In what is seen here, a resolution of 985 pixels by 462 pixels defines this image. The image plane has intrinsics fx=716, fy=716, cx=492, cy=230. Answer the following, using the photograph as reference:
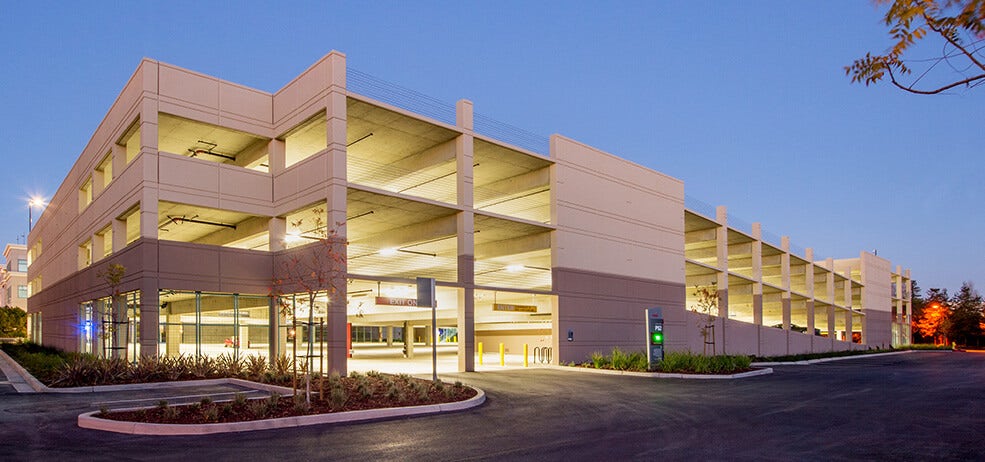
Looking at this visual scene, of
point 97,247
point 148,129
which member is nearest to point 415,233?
point 148,129

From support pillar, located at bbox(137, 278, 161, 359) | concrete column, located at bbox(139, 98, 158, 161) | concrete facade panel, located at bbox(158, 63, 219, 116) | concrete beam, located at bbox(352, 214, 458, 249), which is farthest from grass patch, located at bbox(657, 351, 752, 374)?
concrete column, located at bbox(139, 98, 158, 161)

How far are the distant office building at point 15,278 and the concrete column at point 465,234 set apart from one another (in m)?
93.0

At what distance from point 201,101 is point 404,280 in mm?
10908

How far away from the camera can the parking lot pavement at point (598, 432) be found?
430 inches

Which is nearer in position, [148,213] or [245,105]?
[148,213]

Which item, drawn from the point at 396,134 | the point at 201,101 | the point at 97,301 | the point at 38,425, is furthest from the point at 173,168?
the point at 38,425

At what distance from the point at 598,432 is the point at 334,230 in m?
11.5

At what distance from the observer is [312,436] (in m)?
12.7

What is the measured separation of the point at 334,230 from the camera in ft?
71.0

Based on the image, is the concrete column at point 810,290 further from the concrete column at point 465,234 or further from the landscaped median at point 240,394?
the landscaped median at point 240,394

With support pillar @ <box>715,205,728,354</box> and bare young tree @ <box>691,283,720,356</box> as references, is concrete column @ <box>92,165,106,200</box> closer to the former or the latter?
bare young tree @ <box>691,283,720,356</box>

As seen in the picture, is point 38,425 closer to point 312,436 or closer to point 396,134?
point 312,436

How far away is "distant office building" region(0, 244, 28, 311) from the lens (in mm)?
100113

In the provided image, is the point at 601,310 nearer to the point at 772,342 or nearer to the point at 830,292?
the point at 772,342
